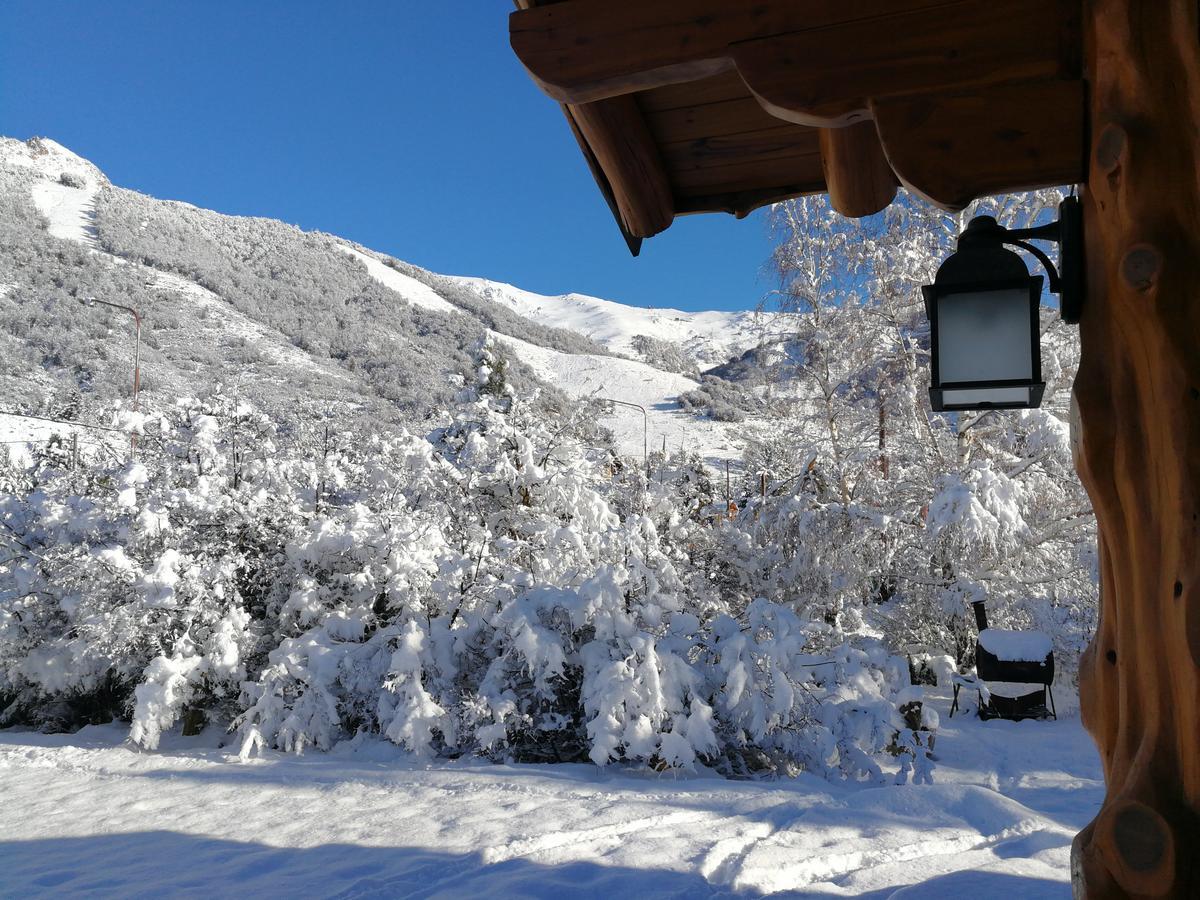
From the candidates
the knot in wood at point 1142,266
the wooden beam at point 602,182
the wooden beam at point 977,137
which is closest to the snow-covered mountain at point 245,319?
the wooden beam at point 602,182

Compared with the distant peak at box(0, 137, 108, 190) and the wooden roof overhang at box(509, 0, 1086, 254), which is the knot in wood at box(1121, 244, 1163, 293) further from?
the distant peak at box(0, 137, 108, 190)

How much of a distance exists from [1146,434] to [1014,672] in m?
7.48

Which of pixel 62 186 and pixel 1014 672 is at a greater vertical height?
pixel 62 186

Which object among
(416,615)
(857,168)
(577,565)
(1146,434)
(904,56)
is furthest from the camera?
(577,565)

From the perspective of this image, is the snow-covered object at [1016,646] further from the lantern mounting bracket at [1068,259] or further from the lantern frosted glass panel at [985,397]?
the lantern mounting bracket at [1068,259]

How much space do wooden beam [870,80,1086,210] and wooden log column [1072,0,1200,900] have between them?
0.10 m

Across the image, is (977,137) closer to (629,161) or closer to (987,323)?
(987,323)

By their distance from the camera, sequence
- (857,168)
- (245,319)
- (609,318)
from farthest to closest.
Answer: (609,318)
(245,319)
(857,168)

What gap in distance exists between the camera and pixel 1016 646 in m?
7.89

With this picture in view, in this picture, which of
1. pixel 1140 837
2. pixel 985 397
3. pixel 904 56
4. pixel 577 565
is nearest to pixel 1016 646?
pixel 577 565

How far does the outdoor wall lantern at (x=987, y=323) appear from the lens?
1.87 meters

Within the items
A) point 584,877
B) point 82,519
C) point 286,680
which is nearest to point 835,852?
point 584,877

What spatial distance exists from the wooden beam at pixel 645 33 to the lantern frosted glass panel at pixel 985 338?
642 millimetres

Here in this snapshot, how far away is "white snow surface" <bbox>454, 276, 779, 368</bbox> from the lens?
317ft
